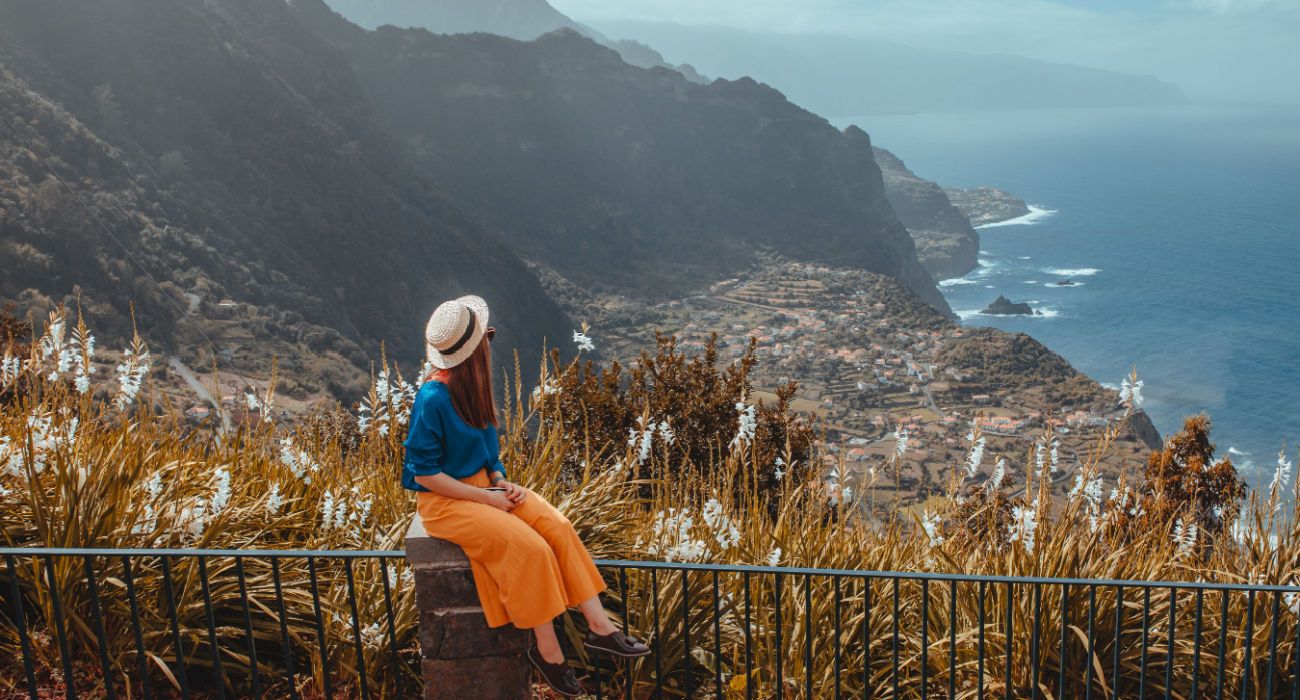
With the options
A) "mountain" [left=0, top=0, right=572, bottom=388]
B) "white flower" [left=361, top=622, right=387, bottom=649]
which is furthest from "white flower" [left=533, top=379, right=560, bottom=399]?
"mountain" [left=0, top=0, right=572, bottom=388]

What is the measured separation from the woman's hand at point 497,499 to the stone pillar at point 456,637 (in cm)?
20

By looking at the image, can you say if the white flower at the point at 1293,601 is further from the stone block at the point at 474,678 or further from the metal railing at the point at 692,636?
the stone block at the point at 474,678

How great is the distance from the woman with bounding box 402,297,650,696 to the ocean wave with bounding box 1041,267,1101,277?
484 feet

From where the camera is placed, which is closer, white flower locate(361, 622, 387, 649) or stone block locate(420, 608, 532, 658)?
stone block locate(420, 608, 532, 658)

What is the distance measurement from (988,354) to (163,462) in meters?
99.1

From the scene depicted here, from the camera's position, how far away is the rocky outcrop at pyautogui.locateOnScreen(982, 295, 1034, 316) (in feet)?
401

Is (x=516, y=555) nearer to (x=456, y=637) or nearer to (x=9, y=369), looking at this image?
(x=456, y=637)

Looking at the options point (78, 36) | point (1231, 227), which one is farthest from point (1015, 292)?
point (78, 36)

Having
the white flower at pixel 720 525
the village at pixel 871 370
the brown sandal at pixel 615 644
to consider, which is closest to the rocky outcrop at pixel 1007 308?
the village at pixel 871 370

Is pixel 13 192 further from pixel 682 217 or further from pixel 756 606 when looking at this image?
pixel 682 217

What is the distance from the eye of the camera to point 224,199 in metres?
86.1

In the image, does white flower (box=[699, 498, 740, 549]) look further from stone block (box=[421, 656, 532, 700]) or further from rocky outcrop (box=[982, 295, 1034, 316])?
rocky outcrop (box=[982, 295, 1034, 316])

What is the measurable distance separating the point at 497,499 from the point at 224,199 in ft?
299

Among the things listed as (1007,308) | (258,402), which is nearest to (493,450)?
(258,402)
